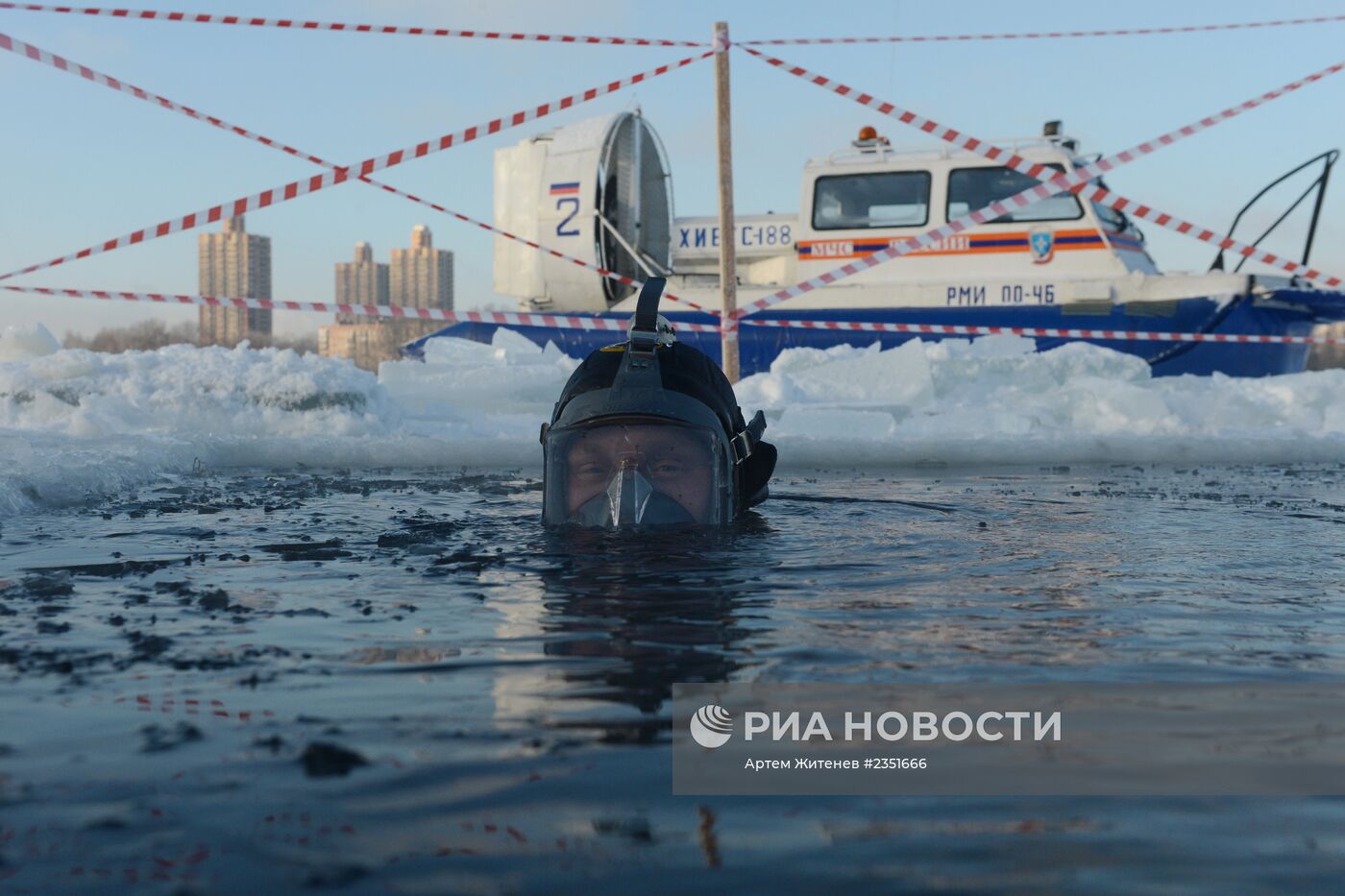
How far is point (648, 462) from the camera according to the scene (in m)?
4.54

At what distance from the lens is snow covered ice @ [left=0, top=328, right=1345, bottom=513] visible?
360 inches

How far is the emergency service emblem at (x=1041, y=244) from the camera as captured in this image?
47.9 feet

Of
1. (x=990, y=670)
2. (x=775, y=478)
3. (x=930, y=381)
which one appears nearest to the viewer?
(x=990, y=670)

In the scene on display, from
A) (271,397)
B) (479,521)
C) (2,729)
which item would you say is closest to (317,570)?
(479,521)

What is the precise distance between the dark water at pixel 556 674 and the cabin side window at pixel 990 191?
31.6 ft

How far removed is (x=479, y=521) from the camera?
543 cm

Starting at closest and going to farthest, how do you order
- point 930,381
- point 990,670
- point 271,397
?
point 990,670
point 271,397
point 930,381

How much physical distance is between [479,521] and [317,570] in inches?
55.4

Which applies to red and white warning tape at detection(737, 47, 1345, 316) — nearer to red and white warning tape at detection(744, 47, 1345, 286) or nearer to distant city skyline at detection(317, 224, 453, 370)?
red and white warning tape at detection(744, 47, 1345, 286)

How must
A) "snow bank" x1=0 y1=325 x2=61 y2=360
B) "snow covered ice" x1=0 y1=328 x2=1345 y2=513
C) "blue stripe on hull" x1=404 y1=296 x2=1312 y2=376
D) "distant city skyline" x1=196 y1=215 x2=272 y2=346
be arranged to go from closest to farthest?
"snow covered ice" x1=0 y1=328 x2=1345 y2=513, "snow bank" x1=0 y1=325 x2=61 y2=360, "blue stripe on hull" x1=404 y1=296 x2=1312 y2=376, "distant city skyline" x1=196 y1=215 x2=272 y2=346

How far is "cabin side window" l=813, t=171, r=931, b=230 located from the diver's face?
11.2m

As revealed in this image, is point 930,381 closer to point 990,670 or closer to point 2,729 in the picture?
point 990,670

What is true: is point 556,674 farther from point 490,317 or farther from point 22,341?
point 22,341

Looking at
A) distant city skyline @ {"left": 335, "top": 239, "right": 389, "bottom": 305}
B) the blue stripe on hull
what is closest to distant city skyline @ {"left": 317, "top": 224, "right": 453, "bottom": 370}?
distant city skyline @ {"left": 335, "top": 239, "right": 389, "bottom": 305}
